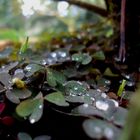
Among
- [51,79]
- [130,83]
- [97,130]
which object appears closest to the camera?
[97,130]

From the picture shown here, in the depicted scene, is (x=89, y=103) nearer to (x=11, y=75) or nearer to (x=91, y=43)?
(x=11, y=75)

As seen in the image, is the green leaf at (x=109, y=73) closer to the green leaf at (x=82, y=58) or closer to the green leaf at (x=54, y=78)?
the green leaf at (x=82, y=58)

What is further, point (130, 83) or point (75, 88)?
point (130, 83)

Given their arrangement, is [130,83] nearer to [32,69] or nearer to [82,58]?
[82,58]

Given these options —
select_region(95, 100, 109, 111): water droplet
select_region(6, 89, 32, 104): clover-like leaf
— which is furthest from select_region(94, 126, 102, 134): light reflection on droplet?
select_region(6, 89, 32, 104): clover-like leaf

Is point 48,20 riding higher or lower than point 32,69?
lower

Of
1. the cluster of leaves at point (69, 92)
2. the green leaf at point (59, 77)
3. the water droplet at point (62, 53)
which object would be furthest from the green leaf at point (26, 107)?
the water droplet at point (62, 53)

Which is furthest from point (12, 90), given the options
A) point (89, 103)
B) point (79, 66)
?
point (79, 66)

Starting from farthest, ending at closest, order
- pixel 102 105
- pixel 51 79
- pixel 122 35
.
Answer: pixel 122 35 → pixel 51 79 → pixel 102 105

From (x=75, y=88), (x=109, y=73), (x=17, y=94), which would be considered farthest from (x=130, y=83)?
(x=17, y=94)
